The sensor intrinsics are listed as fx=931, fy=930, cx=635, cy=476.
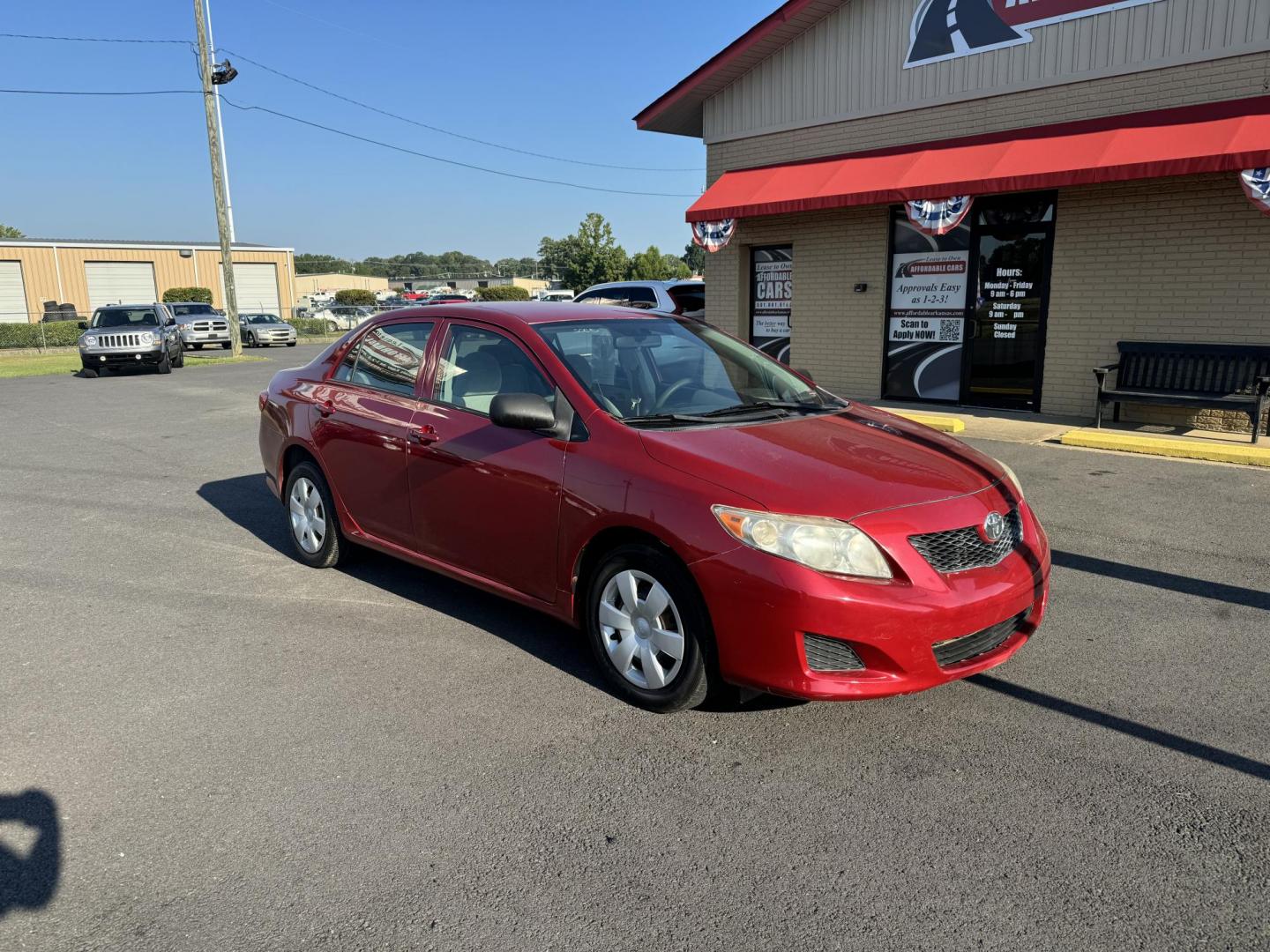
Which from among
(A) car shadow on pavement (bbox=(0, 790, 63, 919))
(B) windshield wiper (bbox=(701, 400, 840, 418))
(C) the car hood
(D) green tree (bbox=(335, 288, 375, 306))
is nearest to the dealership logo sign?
(B) windshield wiper (bbox=(701, 400, 840, 418))

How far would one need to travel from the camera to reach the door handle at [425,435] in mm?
4680

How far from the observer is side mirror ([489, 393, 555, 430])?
407 centimetres

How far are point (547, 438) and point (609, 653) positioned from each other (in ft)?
3.22

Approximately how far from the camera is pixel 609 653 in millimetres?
3930

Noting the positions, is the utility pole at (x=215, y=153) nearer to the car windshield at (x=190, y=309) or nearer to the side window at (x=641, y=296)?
the car windshield at (x=190, y=309)

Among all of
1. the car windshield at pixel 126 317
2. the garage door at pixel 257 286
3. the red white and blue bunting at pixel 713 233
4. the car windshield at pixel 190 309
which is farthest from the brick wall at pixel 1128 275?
the garage door at pixel 257 286

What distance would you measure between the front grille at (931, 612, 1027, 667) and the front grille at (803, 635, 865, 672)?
30 centimetres

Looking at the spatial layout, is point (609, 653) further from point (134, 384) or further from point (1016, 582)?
point (134, 384)

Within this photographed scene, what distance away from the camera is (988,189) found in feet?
A: 34.9

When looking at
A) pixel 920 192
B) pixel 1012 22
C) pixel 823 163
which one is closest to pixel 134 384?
pixel 823 163

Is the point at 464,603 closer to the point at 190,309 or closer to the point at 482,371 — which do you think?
the point at 482,371

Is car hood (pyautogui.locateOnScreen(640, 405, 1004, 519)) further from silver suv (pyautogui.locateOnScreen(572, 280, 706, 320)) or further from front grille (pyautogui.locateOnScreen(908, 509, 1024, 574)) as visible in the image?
silver suv (pyautogui.locateOnScreen(572, 280, 706, 320))

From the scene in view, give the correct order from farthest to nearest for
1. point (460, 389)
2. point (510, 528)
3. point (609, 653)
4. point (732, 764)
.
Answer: point (460, 389)
point (510, 528)
point (609, 653)
point (732, 764)

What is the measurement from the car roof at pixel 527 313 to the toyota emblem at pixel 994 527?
7.10 feet
